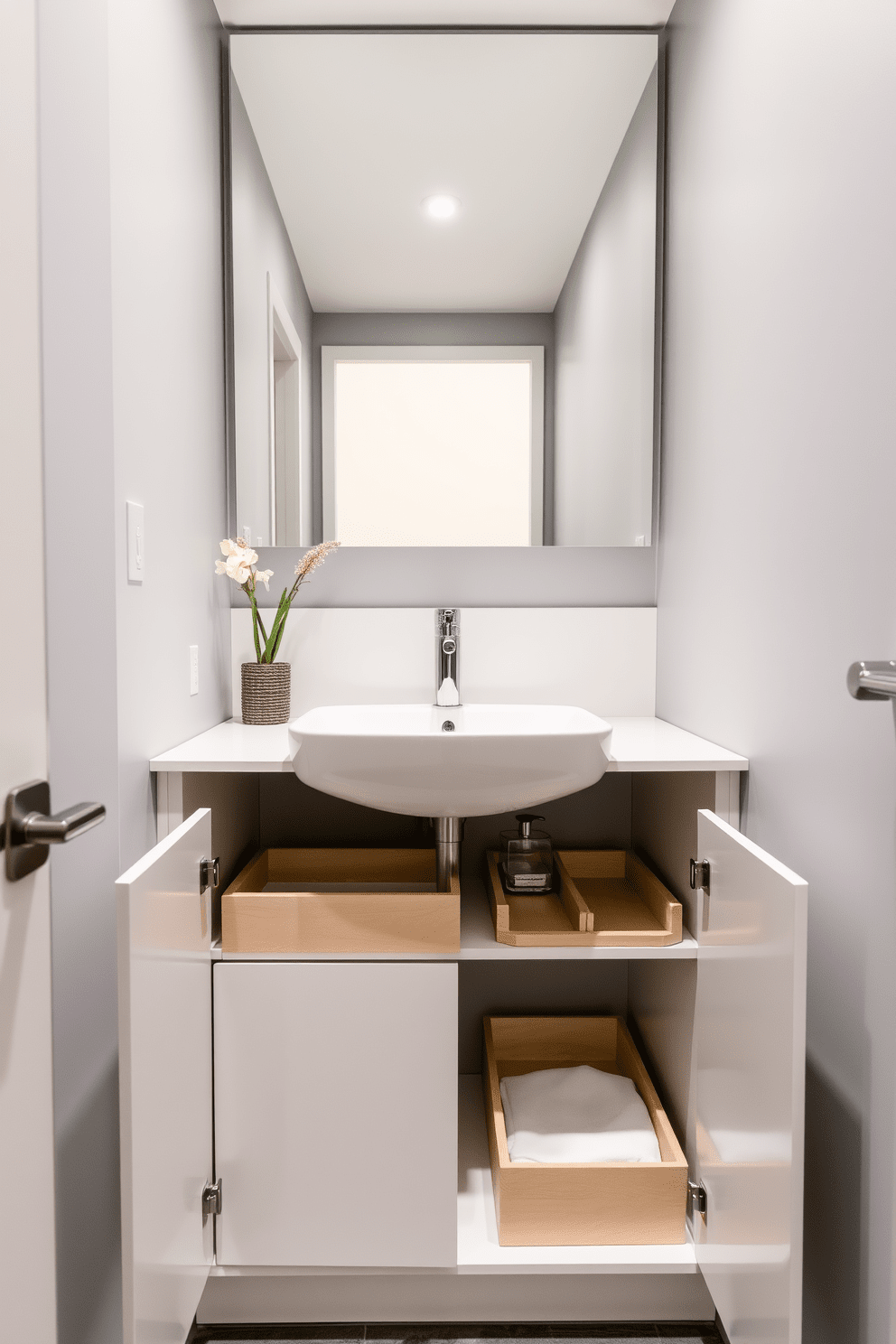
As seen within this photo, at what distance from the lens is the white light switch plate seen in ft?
3.46

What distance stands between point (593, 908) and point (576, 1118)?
1.08ft

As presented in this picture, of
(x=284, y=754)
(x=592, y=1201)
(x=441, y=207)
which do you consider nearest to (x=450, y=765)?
(x=284, y=754)

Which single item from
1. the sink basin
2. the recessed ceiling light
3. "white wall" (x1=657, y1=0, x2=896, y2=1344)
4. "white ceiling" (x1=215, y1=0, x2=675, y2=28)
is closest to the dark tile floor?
"white wall" (x1=657, y1=0, x2=896, y2=1344)

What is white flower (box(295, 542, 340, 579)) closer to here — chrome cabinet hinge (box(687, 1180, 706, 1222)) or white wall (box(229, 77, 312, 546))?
white wall (box(229, 77, 312, 546))

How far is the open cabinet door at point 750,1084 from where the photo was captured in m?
0.79

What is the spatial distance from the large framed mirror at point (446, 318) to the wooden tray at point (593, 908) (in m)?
0.64

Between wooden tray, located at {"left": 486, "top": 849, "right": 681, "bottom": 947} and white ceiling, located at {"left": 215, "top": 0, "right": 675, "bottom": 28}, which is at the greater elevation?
white ceiling, located at {"left": 215, "top": 0, "right": 675, "bottom": 28}

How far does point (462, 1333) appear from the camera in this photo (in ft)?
3.88

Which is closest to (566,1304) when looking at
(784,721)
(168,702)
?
(784,721)

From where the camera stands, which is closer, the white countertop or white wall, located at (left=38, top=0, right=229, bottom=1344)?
white wall, located at (left=38, top=0, right=229, bottom=1344)

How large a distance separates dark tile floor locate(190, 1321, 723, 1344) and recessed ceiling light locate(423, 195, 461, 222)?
1.91 m

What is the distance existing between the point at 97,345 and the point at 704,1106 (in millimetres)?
1254

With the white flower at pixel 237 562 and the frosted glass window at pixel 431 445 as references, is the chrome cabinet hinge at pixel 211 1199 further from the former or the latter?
the frosted glass window at pixel 431 445

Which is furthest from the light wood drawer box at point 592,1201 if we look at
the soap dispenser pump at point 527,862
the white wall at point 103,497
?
the white wall at point 103,497
